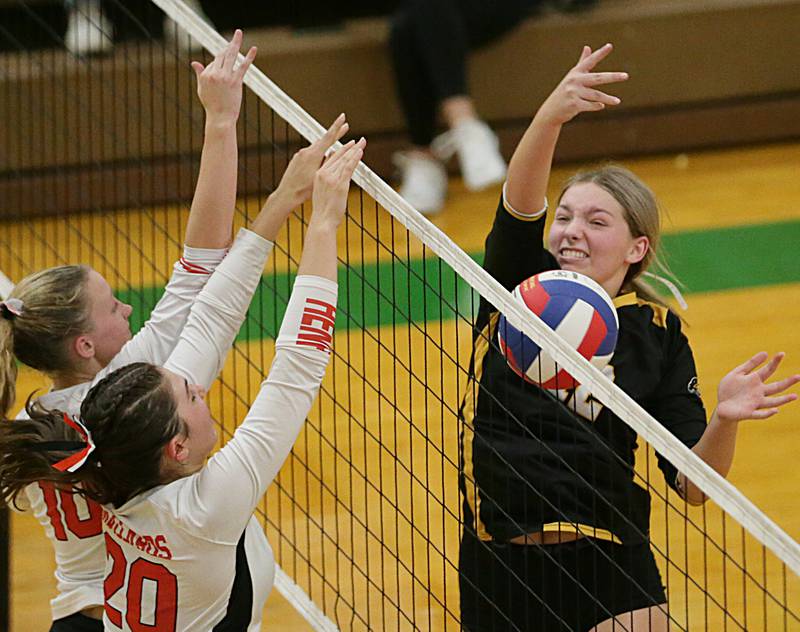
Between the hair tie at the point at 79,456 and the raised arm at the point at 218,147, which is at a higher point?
the raised arm at the point at 218,147

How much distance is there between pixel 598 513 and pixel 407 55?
3807mm

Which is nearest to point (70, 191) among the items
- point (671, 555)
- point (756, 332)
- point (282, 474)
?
point (282, 474)

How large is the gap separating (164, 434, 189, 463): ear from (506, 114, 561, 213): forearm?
73cm

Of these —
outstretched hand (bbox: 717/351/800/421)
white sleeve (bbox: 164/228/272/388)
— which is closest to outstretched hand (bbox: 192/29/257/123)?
white sleeve (bbox: 164/228/272/388)

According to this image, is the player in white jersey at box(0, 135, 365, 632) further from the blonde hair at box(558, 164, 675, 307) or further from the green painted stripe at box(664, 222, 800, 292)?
the green painted stripe at box(664, 222, 800, 292)

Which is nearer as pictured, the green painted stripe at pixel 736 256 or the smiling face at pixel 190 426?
the smiling face at pixel 190 426

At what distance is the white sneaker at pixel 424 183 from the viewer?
565cm

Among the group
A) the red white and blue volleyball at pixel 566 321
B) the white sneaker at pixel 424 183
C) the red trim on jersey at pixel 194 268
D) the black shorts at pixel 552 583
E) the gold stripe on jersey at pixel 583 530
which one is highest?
the white sneaker at pixel 424 183

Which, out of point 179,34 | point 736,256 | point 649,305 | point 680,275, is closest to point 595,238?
point 649,305

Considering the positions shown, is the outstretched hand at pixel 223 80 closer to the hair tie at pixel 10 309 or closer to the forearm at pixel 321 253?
the forearm at pixel 321 253

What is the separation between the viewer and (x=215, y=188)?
230cm

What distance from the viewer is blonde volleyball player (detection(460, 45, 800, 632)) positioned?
7.28 ft

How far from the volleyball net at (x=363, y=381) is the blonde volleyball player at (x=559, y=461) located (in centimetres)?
3

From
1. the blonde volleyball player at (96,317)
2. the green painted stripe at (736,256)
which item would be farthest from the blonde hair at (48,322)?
the green painted stripe at (736,256)
